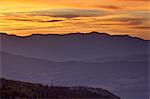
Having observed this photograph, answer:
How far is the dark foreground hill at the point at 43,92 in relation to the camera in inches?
1564

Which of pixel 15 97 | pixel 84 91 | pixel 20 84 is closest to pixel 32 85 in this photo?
pixel 20 84

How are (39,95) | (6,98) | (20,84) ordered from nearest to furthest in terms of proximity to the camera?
(6,98) → (39,95) → (20,84)

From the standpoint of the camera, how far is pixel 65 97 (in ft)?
136

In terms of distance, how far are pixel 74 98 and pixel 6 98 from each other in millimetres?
6675

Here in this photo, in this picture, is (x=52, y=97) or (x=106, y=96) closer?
(x=52, y=97)

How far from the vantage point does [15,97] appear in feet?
126

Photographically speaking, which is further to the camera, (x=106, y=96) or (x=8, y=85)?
(x=106, y=96)

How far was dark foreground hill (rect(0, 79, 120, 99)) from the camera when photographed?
39.7 metres

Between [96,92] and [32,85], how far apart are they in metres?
6.20

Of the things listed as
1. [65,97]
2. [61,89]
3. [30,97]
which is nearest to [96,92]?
[61,89]

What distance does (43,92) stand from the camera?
1678 inches

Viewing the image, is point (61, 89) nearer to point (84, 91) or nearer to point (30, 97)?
point (84, 91)

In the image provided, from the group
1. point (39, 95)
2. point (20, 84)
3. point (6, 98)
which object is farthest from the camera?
point (20, 84)

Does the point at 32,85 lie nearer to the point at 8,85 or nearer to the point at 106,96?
the point at 8,85
